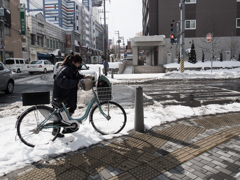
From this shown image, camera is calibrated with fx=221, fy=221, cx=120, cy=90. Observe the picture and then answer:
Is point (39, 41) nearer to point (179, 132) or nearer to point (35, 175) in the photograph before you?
point (179, 132)

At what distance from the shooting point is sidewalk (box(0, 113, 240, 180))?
3.08 meters

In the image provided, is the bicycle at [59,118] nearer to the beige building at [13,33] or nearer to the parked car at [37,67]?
the parked car at [37,67]

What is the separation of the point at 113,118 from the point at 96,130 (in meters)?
0.43

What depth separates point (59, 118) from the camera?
4043 mm

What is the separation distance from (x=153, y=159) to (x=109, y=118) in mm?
1408

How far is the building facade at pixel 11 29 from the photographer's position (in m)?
33.0

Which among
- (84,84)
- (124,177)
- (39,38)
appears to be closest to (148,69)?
(84,84)

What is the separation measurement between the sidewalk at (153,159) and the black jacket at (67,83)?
40.2 inches

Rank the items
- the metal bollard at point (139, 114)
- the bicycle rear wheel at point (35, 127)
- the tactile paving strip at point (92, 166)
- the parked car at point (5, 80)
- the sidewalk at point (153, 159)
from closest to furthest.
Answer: the sidewalk at point (153, 159), the tactile paving strip at point (92, 166), the bicycle rear wheel at point (35, 127), the metal bollard at point (139, 114), the parked car at point (5, 80)

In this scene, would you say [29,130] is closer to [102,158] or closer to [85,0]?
[102,158]

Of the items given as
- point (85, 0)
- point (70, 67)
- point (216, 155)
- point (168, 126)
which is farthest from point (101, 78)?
point (85, 0)

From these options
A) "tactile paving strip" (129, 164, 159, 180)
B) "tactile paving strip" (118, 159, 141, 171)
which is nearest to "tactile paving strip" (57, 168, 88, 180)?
"tactile paving strip" (118, 159, 141, 171)

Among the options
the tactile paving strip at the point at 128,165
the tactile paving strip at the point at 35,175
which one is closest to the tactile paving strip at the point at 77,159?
the tactile paving strip at the point at 35,175

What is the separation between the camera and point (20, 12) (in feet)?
123
